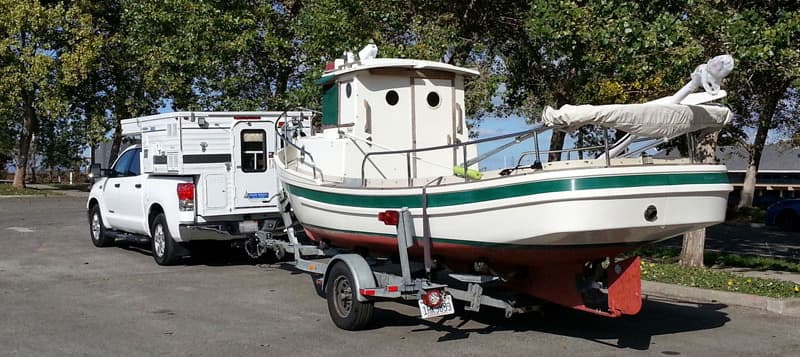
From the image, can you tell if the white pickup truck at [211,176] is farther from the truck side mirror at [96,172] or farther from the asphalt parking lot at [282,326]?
the truck side mirror at [96,172]

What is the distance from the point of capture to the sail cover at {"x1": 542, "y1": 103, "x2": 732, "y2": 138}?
7.71 meters

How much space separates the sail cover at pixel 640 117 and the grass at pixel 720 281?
12.2 feet

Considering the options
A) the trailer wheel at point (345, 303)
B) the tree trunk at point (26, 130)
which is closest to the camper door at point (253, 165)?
the trailer wheel at point (345, 303)

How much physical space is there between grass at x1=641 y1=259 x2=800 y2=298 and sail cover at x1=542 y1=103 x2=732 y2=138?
3.73m

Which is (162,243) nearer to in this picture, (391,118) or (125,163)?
(125,163)

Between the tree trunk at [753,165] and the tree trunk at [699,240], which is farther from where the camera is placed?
the tree trunk at [753,165]

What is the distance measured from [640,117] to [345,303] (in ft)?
11.3

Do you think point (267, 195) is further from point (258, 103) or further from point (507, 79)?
point (258, 103)

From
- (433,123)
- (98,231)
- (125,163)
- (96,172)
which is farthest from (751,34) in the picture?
(98,231)

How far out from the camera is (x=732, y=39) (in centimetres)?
1119

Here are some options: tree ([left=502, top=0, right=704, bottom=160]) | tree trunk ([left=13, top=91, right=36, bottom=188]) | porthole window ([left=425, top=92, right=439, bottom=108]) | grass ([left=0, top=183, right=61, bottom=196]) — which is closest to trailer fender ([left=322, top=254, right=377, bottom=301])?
porthole window ([left=425, top=92, right=439, bottom=108])

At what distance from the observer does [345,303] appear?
30.3 feet

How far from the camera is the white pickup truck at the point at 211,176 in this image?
13578 mm

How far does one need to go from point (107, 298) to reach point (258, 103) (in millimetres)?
9653
